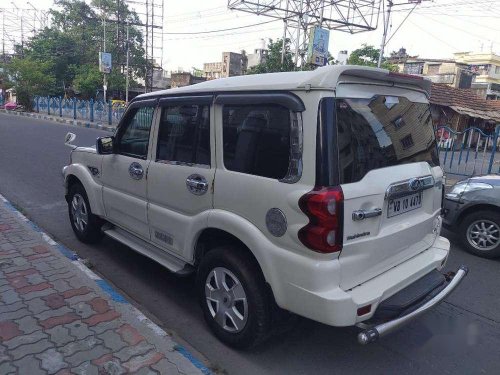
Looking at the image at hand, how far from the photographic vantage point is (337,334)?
10.1 feet

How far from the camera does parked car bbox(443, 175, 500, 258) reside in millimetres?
4844

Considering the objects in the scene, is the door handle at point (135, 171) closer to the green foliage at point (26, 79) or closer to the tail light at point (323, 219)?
the tail light at point (323, 219)

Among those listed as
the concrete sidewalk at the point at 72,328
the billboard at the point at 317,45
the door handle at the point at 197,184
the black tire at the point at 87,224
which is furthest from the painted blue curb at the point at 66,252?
the billboard at the point at 317,45

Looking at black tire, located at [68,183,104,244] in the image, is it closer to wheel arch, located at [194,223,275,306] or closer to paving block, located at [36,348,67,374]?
wheel arch, located at [194,223,275,306]

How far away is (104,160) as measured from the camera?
415 centimetres

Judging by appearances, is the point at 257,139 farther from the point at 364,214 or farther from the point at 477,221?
the point at 477,221

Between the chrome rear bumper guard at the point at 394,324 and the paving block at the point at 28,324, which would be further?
the paving block at the point at 28,324

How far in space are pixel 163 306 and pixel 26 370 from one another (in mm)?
1200

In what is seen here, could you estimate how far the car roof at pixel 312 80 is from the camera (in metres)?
2.32

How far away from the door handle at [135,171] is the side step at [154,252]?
2.05 ft

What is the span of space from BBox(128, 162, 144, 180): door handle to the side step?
623 millimetres

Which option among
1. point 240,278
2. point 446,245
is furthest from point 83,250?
point 446,245

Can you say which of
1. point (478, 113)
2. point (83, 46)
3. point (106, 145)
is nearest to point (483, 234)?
point (106, 145)

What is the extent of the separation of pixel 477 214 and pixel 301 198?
3.71m
